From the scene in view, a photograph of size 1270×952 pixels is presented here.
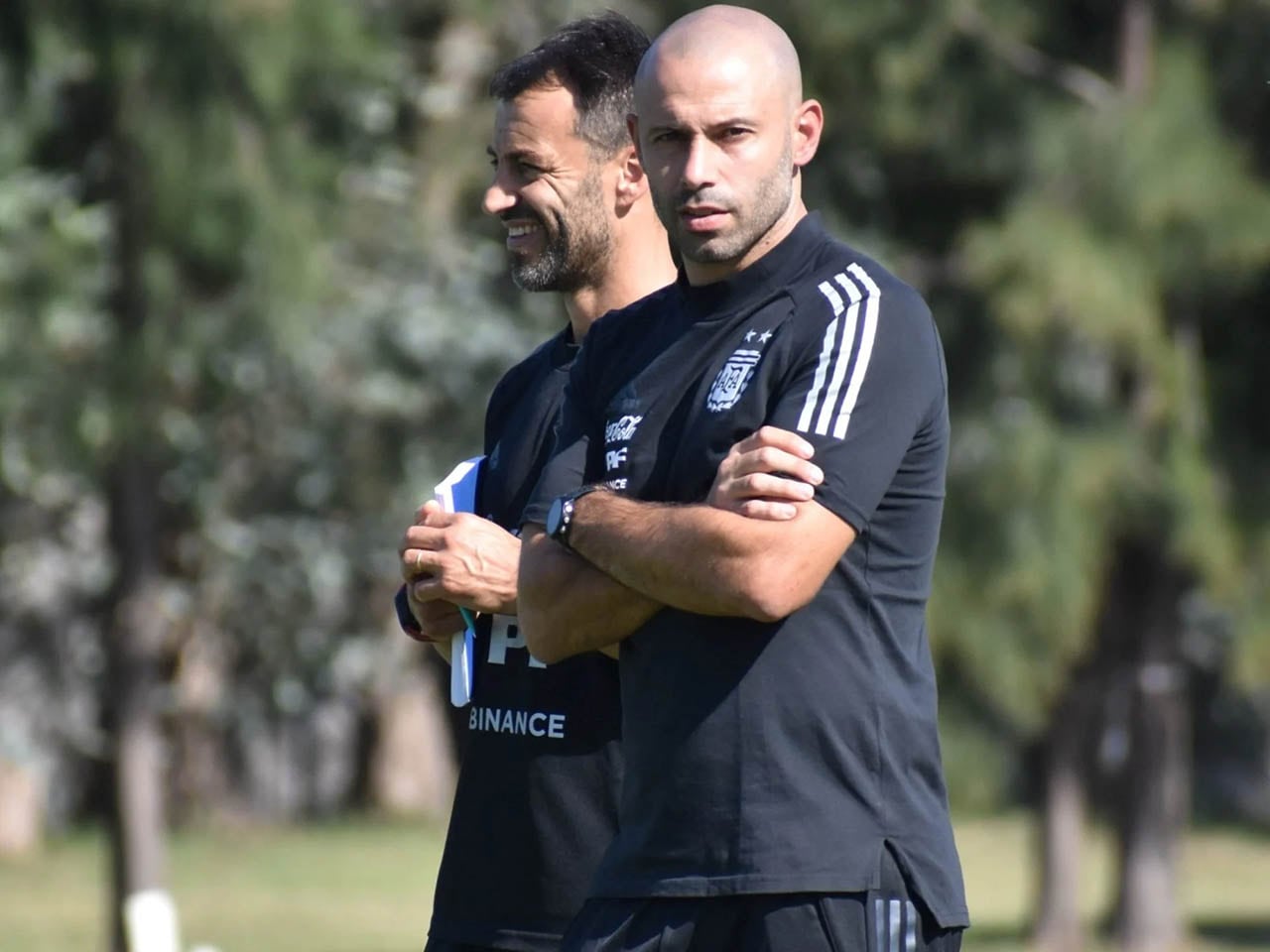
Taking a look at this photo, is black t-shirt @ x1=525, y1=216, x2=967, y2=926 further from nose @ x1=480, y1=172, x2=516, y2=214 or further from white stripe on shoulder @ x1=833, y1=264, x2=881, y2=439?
nose @ x1=480, y1=172, x2=516, y2=214

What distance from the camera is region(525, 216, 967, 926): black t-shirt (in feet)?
8.37

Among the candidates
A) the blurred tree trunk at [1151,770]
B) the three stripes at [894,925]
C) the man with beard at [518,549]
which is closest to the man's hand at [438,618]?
the man with beard at [518,549]

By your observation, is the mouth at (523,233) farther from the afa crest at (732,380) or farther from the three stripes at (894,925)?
the three stripes at (894,925)

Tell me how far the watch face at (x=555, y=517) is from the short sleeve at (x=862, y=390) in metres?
0.36

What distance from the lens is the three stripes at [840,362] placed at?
102 inches

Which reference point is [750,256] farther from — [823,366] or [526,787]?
[526,787]

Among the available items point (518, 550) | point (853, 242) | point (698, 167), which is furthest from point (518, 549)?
point (853, 242)

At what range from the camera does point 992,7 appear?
10.2m

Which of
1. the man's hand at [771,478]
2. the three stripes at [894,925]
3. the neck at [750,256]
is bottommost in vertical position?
the three stripes at [894,925]

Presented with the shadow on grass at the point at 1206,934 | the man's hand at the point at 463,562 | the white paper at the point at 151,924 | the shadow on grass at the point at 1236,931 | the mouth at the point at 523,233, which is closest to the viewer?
the man's hand at the point at 463,562

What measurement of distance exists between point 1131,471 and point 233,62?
180 inches

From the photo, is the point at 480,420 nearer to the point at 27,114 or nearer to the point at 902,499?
the point at 27,114

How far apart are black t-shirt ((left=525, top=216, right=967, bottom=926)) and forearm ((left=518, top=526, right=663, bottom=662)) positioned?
31 millimetres

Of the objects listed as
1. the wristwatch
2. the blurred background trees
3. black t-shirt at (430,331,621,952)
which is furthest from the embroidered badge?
the blurred background trees
